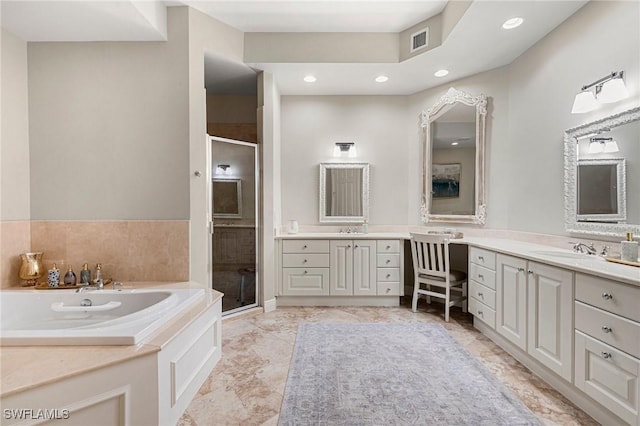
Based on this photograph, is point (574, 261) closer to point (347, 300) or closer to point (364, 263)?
point (364, 263)

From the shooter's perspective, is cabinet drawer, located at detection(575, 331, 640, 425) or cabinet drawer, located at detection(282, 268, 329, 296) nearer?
cabinet drawer, located at detection(575, 331, 640, 425)

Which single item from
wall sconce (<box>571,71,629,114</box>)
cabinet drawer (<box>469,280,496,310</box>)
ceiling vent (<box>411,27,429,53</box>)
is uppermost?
ceiling vent (<box>411,27,429,53</box>)

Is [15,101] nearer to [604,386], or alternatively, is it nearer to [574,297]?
[574,297]

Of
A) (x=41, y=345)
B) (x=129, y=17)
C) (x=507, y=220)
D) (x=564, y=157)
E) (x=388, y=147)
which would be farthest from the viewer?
(x=388, y=147)

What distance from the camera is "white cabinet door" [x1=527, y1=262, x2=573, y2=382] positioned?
1757 mm

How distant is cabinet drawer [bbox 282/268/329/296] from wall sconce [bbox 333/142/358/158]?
149 cm

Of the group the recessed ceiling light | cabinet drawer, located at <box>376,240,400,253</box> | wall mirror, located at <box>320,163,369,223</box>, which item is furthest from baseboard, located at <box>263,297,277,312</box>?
the recessed ceiling light

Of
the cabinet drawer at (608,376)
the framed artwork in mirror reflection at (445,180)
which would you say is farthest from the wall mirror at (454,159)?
the cabinet drawer at (608,376)

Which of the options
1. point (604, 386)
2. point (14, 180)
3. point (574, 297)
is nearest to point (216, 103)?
point (14, 180)

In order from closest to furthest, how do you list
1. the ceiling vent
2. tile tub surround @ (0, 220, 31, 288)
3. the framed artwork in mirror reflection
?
tile tub surround @ (0, 220, 31, 288) < the ceiling vent < the framed artwork in mirror reflection

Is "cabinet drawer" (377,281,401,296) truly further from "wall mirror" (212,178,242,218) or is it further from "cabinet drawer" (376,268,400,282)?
"wall mirror" (212,178,242,218)

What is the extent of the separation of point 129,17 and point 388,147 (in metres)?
2.93

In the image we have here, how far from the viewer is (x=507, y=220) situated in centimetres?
312

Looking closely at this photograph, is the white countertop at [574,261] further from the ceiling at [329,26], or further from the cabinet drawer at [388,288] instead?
the ceiling at [329,26]
